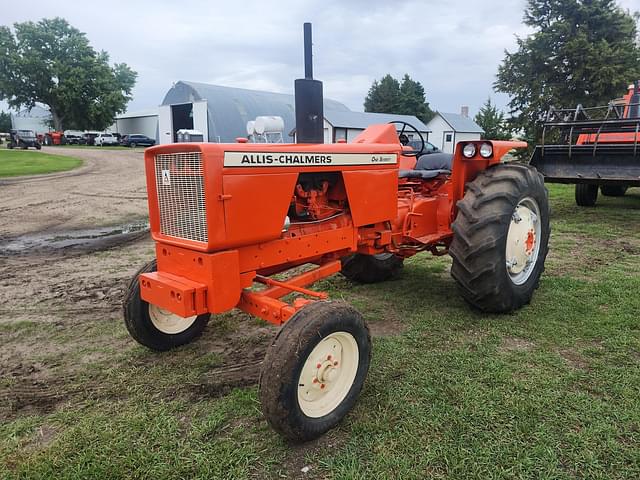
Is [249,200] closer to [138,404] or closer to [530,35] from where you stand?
[138,404]

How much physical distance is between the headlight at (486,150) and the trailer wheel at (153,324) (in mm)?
2596

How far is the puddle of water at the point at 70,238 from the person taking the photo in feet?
22.7

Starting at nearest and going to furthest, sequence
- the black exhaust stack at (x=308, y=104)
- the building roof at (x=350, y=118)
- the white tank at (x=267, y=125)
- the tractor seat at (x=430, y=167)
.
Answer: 1. the black exhaust stack at (x=308, y=104)
2. the white tank at (x=267, y=125)
3. the tractor seat at (x=430, y=167)
4. the building roof at (x=350, y=118)

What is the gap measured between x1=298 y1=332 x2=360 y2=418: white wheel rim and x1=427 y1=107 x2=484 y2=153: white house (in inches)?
1635

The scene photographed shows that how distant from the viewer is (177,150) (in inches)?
106

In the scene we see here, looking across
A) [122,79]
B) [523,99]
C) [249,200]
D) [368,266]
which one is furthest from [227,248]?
[122,79]

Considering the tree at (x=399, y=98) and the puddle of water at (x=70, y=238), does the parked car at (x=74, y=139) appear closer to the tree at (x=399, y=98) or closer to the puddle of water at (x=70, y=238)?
the tree at (x=399, y=98)

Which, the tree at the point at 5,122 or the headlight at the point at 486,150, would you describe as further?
the tree at the point at 5,122

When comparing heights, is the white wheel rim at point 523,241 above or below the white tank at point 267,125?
below

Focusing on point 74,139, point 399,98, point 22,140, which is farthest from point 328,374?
point 399,98

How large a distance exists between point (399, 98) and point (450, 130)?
788 inches

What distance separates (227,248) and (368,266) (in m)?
2.43

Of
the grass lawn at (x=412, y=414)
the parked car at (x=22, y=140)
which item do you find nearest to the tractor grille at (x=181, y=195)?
the grass lawn at (x=412, y=414)

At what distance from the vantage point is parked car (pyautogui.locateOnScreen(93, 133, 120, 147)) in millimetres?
44891
